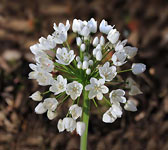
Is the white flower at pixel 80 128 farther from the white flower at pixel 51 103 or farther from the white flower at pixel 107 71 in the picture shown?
the white flower at pixel 107 71

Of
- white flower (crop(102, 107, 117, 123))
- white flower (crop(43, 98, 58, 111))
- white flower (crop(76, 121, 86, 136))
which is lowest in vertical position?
white flower (crop(76, 121, 86, 136))

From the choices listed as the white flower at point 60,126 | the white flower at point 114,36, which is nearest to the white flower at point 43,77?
the white flower at point 60,126

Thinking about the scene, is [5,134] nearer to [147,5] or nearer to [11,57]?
[11,57]

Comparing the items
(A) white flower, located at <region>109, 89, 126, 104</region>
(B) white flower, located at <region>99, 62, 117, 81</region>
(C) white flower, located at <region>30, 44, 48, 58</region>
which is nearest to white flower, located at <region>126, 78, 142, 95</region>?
(A) white flower, located at <region>109, 89, 126, 104</region>

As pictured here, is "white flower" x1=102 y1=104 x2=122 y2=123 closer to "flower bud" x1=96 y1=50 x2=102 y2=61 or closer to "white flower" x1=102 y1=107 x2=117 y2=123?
"white flower" x1=102 y1=107 x2=117 y2=123

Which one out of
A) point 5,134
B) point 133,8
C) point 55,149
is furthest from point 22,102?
point 133,8

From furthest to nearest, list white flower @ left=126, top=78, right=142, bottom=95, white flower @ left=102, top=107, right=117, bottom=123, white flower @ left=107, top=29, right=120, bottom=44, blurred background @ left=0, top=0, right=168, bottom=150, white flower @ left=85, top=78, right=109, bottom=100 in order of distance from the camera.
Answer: blurred background @ left=0, top=0, right=168, bottom=150 < white flower @ left=126, top=78, right=142, bottom=95 < white flower @ left=107, top=29, right=120, bottom=44 < white flower @ left=102, top=107, right=117, bottom=123 < white flower @ left=85, top=78, right=109, bottom=100
